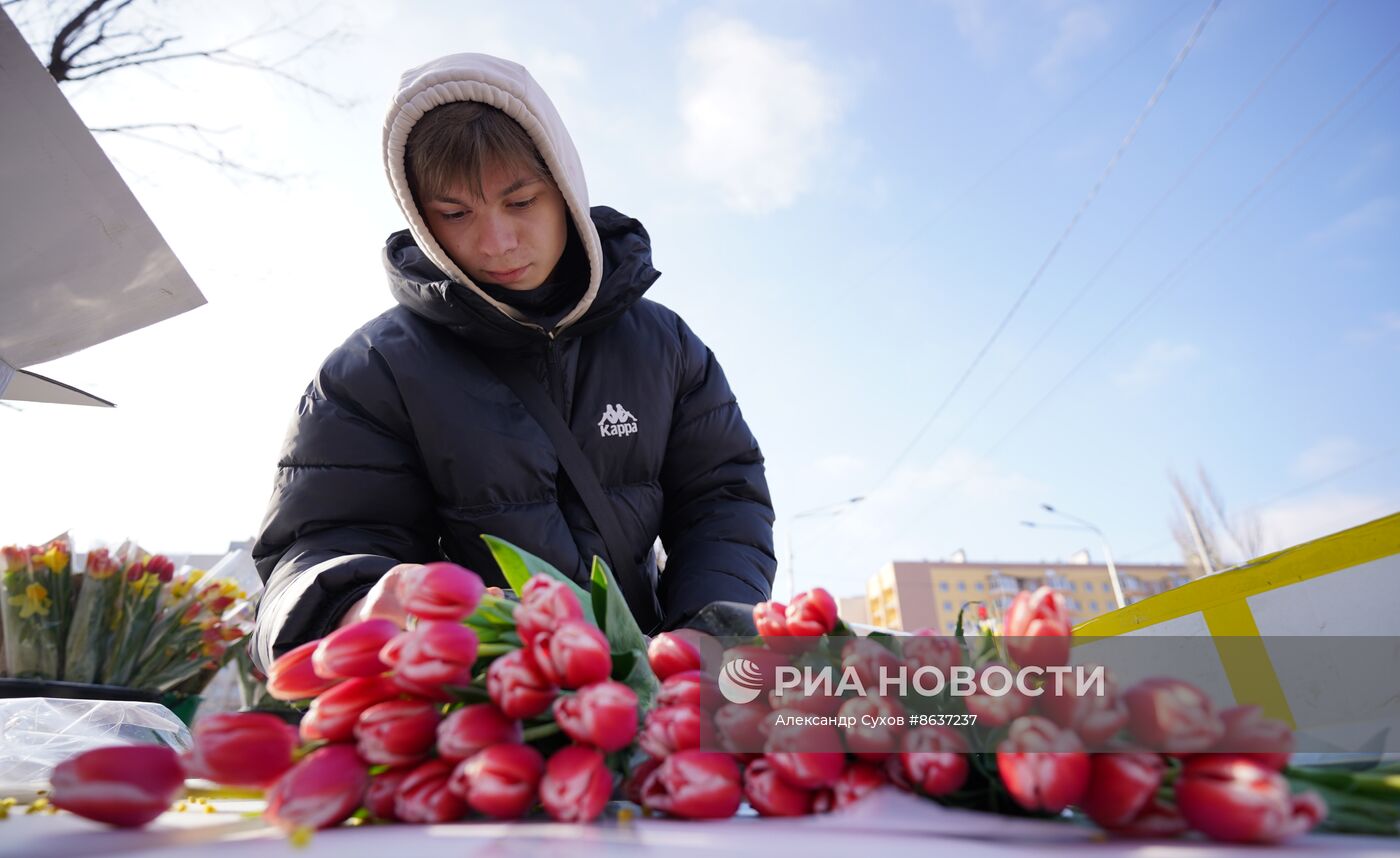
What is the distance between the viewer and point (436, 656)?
523 millimetres

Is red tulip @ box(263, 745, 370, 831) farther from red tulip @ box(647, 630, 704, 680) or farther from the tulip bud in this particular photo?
red tulip @ box(647, 630, 704, 680)

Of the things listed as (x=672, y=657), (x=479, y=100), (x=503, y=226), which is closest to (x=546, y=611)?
(x=672, y=657)

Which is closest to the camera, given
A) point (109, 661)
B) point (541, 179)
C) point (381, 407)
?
point (381, 407)

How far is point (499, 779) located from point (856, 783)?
23cm

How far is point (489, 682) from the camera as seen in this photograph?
20.7 inches

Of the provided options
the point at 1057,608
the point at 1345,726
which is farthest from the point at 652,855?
the point at 1345,726

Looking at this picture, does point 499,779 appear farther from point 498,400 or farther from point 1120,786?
point 498,400

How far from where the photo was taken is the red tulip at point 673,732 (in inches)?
21.3

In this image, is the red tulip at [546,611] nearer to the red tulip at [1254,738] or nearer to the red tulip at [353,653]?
the red tulip at [353,653]

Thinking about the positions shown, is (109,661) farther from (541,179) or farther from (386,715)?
(386,715)

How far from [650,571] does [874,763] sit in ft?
4.33

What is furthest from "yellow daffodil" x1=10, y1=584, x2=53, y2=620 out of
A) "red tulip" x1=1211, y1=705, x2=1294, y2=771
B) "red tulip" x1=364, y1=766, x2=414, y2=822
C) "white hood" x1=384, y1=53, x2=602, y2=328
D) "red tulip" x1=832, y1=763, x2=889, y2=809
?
"red tulip" x1=1211, y1=705, x2=1294, y2=771

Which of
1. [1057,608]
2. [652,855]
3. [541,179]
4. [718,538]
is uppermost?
[541,179]

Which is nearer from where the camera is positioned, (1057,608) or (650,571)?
(1057,608)
